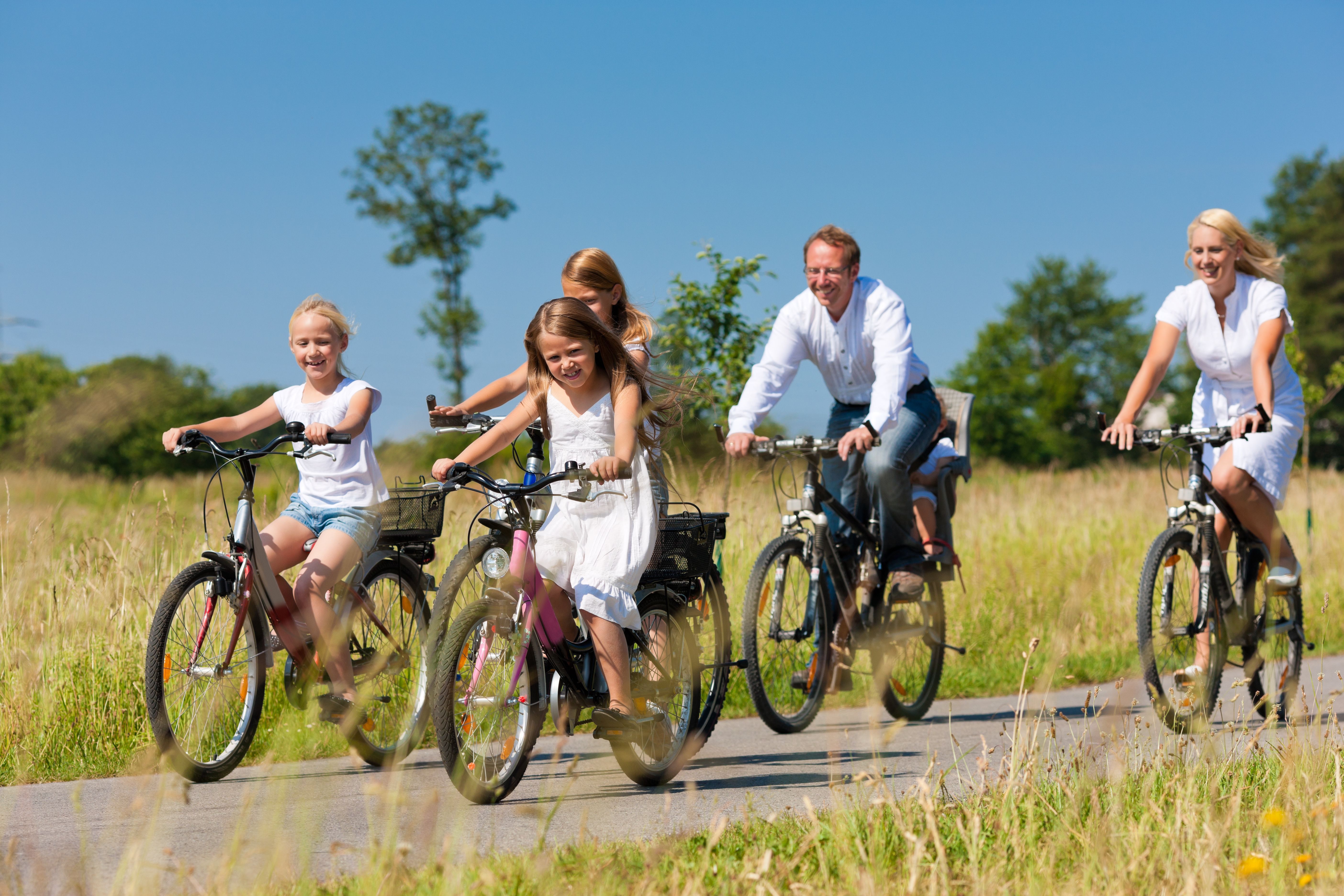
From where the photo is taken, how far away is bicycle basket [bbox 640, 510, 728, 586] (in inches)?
206

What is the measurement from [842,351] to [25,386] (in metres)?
49.8

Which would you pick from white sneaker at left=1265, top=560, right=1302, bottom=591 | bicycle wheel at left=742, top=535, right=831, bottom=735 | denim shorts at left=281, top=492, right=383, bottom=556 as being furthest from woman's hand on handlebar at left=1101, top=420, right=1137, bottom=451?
denim shorts at left=281, top=492, right=383, bottom=556

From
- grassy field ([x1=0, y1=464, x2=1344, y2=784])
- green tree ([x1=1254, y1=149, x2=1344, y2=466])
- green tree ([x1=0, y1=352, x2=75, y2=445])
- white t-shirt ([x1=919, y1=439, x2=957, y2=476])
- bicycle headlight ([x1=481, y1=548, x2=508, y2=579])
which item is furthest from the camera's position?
green tree ([x1=1254, y1=149, x2=1344, y2=466])

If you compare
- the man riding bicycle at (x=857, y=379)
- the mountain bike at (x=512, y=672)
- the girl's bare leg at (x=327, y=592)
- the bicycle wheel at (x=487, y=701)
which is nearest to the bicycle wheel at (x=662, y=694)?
the mountain bike at (x=512, y=672)

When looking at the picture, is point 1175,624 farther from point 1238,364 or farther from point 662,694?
point 662,694

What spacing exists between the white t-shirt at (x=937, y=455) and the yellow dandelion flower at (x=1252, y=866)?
4.02 metres

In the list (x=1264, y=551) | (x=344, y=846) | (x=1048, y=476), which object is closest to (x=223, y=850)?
(x=344, y=846)

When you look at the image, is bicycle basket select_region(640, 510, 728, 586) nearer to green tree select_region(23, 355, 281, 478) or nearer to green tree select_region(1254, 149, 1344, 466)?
green tree select_region(23, 355, 281, 478)

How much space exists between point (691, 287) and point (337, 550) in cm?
542

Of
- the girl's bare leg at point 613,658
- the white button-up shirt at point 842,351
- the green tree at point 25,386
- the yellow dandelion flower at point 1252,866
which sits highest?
the green tree at point 25,386

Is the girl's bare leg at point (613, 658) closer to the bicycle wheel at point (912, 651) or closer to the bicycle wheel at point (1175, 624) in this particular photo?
the bicycle wheel at point (912, 651)

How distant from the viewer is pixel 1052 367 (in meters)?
84.6

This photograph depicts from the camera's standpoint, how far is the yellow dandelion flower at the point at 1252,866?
9.75ft

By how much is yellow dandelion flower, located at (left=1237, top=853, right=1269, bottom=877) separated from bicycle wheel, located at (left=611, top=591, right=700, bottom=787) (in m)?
2.10
